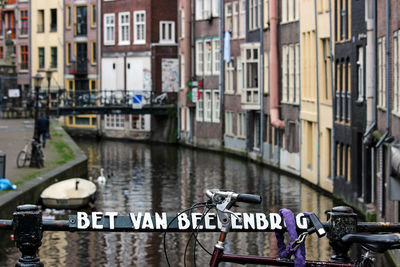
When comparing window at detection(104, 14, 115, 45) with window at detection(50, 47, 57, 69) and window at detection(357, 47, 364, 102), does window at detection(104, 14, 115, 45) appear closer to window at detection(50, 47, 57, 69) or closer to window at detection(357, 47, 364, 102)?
window at detection(50, 47, 57, 69)

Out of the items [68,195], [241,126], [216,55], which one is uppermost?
[216,55]

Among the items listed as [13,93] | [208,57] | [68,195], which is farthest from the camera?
[13,93]

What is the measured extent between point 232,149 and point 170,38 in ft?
63.1

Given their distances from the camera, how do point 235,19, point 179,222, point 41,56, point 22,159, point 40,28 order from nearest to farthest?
point 179,222 → point 22,159 → point 235,19 → point 41,56 → point 40,28

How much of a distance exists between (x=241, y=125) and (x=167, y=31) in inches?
787

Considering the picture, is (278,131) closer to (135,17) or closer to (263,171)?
(263,171)

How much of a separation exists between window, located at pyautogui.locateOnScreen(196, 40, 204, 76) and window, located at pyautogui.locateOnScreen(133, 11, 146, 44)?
1205 cm

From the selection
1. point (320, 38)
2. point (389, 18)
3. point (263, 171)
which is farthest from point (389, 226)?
point (263, 171)

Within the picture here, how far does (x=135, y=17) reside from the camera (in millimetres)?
70250

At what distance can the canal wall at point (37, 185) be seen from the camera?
21.8m

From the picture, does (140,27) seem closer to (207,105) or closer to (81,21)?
(81,21)

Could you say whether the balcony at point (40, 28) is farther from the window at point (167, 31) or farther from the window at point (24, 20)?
the window at point (167, 31)

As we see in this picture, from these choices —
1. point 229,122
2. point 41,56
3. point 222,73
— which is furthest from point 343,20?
point 41,56

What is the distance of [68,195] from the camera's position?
27.8 metres
